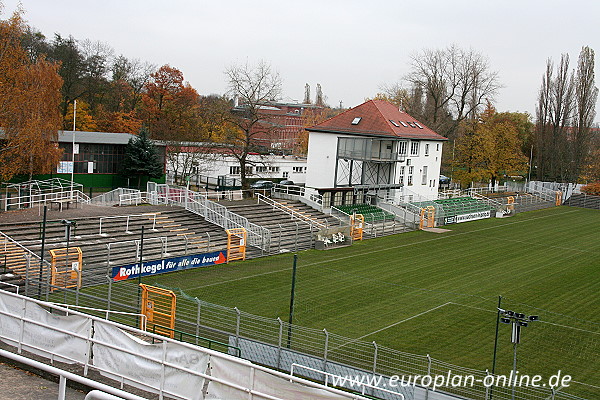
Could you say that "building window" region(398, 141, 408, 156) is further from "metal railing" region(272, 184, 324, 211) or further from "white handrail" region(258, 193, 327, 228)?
"white handrail" region(258, 193, 327, 228)

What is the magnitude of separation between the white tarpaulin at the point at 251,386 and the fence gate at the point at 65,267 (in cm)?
1280

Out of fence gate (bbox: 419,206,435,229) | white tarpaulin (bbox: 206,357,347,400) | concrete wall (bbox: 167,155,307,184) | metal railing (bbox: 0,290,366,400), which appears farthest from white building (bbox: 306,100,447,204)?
white tarpaulin (bbox: 206,357,347,400)

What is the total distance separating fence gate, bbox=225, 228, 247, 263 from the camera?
30484 millimetres

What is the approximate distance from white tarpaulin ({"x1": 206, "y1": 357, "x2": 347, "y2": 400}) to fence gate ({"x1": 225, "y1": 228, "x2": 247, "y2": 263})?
19890mm

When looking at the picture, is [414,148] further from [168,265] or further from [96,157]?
[168,265]

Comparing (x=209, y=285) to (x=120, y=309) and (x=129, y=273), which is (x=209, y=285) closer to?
(x=129, y=273)

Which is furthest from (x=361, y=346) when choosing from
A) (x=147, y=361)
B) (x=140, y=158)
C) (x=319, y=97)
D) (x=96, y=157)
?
(x=319, y=97)

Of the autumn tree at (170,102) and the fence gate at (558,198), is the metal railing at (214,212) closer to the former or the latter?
the autumn tree at (170,102)

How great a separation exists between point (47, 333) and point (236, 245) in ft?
64.6

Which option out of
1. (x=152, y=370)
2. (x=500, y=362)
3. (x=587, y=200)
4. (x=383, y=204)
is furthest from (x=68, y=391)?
(x=587, y=200)

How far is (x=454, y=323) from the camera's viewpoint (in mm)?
21891

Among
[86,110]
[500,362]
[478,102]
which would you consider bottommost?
[500,362]

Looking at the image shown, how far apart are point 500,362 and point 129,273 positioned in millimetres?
14495

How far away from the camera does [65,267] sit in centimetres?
2377
